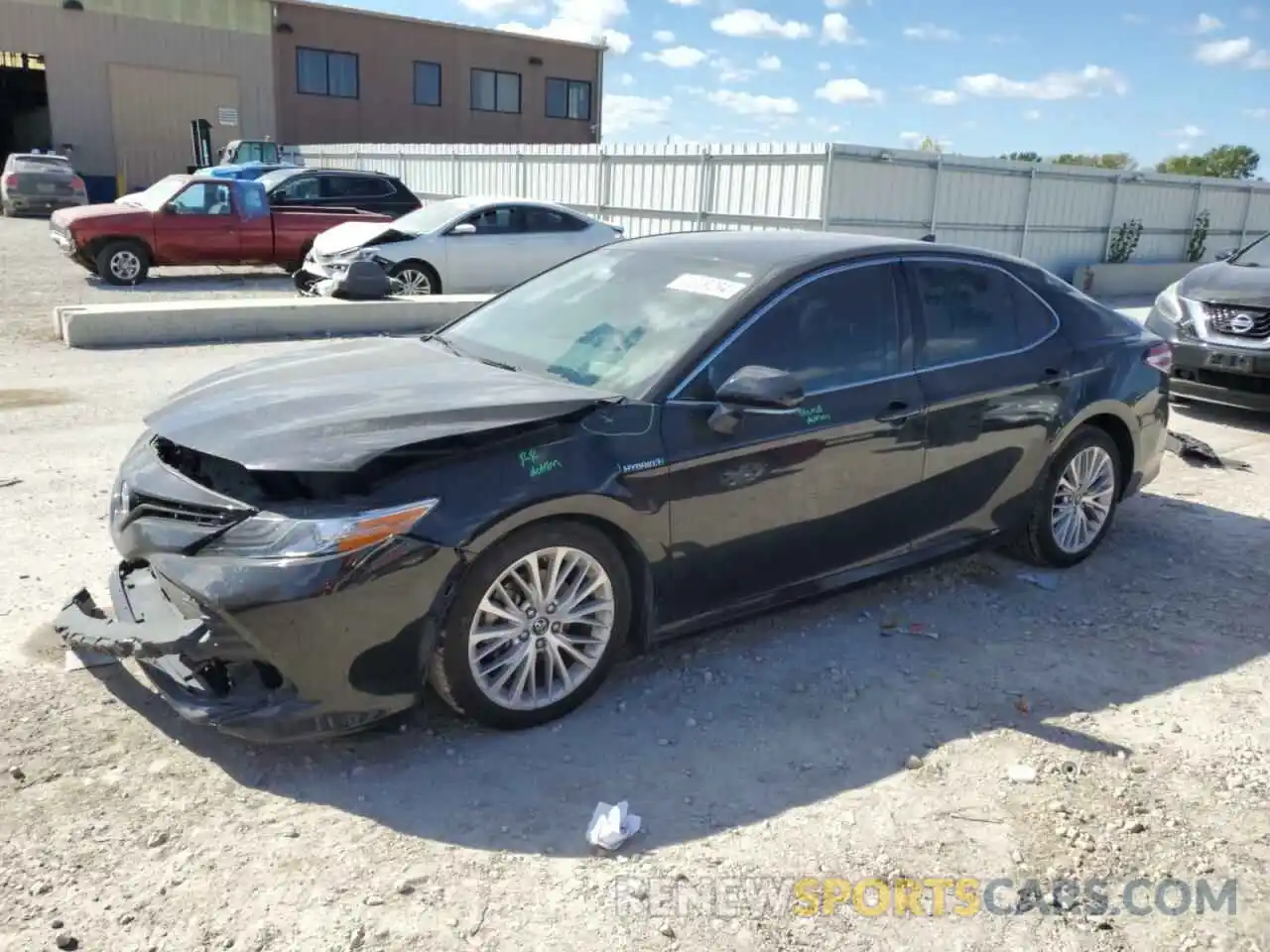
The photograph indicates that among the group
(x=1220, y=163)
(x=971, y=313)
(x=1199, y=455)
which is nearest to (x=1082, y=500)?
(x=971, y=313)

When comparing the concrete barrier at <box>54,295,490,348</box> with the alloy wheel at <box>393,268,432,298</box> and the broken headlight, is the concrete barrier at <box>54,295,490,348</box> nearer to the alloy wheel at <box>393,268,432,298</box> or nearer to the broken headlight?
the alloy wheel at <box>393,268,432,298</box>

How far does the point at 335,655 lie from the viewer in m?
3.10

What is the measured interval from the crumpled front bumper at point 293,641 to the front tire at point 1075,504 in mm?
3139

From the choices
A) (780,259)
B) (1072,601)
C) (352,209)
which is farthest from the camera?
(352,209)

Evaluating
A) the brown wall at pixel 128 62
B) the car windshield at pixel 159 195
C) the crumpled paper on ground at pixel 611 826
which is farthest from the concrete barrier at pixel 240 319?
the brown wall at pixel 128 62

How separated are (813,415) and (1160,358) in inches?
98.2

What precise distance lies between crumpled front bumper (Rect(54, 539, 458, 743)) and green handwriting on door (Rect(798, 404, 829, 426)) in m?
1.53

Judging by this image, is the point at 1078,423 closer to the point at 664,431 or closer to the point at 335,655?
the point at 664,431

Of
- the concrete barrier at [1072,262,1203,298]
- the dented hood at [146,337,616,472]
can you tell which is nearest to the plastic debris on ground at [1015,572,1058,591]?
the dented hood at [146,337,616,472]

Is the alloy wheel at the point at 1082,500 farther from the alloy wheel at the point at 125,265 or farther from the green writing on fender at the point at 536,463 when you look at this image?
the alloy wheel at the point at 125,265

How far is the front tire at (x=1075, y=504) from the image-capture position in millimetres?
5047

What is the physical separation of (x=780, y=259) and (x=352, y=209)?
14.3 meters

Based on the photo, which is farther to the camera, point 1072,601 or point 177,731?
point 1072,601

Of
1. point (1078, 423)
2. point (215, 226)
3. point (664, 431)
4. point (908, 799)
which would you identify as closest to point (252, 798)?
point (664, 431)
